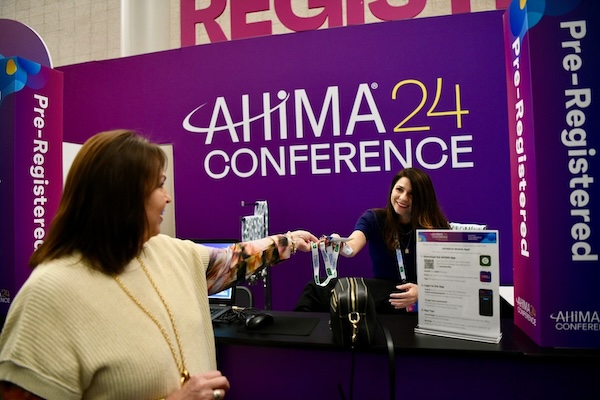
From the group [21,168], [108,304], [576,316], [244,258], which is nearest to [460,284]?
[576,316]

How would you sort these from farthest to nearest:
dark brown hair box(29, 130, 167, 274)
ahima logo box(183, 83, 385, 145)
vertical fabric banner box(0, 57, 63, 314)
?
ahima logo box(183, 83, 385, 145) < vertical fabric banner box(0, 57, 63, 314) < dark brown hair box(29, 130, 167, 274)

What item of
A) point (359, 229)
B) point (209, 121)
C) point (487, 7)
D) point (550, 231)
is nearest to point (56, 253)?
point (550, 231)

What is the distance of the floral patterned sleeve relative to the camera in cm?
132

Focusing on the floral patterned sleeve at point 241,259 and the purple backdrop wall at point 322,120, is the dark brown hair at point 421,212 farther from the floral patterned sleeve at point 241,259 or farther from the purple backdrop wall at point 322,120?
the floral patterned sleeve at point 241,259

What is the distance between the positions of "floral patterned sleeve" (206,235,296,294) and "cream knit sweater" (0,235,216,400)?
12.2 inches

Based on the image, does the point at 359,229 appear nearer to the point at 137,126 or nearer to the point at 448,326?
the point at 448,326

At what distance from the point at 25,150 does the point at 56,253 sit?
65.0 inches

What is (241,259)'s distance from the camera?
1.42m

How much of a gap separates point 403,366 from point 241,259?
2.40 feet

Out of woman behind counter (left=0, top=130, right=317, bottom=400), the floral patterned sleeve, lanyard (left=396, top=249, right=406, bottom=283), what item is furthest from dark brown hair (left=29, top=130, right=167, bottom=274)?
lanyard (left=396, top=249, right=406, bottom=283)

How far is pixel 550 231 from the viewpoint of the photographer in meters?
1.39

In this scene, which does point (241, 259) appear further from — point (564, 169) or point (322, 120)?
point (322, 120)

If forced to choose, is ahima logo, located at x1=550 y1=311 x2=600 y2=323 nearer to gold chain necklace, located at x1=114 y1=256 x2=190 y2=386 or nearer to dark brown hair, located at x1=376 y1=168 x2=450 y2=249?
dark brown hair, located at x1=376 y1=168 x2=450 y2=249

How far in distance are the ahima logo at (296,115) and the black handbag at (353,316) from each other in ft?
7.07
